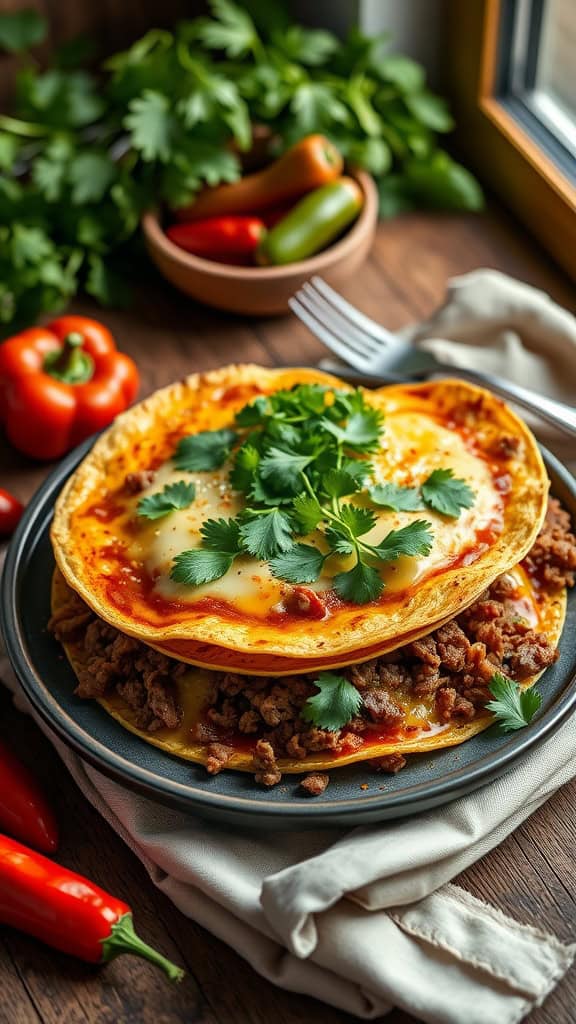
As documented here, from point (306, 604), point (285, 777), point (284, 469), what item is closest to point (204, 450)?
point (284, 469)

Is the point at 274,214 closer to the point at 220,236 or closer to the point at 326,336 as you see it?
the point at 220,236

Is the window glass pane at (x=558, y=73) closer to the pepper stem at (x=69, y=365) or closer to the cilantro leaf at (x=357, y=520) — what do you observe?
the pepper stem at (x=69, y=365)

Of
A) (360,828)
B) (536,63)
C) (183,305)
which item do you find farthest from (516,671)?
(536,63)

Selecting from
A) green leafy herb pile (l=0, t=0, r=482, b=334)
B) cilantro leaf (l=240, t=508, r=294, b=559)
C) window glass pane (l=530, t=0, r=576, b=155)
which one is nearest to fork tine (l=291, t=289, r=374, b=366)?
green leafy herb pile (l=0, t=0, r=482, b=334)

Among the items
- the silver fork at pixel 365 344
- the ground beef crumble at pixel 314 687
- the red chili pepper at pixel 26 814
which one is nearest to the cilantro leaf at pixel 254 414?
the silver fork at pixel 365 344

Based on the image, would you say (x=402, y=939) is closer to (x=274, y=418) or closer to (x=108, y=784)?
(x=108, y=784)

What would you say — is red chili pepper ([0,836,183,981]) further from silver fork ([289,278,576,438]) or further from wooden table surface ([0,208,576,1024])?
silver fork ([289,278,576,438])
